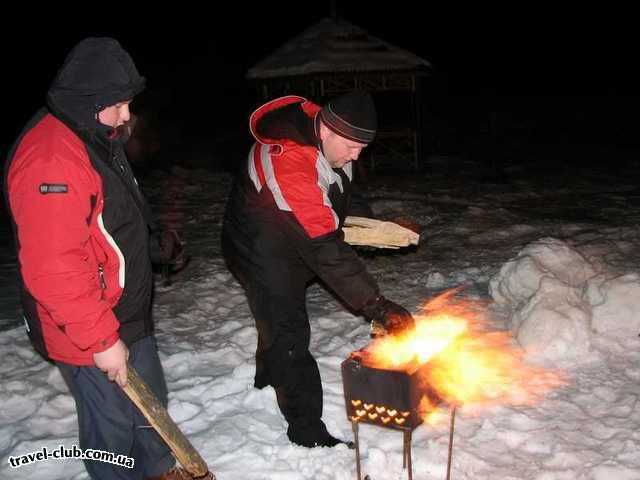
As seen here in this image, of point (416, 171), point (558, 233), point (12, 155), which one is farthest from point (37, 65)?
point (12, 155)

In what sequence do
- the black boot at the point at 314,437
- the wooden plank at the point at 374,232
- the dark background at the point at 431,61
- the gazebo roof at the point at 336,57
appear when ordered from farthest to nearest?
the dark background at the point at 431,61 < the gazebo roof at the point at 336,57 < the wooden plank at the point at 374,232 < the black boot at the point at 314,437

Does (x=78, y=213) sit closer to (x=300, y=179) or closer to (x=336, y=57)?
(x=300, y=179)

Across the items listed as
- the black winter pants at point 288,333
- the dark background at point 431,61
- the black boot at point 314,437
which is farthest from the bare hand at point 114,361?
the dark background at point 431,61

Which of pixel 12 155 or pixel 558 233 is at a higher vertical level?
pixel 12 155

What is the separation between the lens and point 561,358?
4.26m

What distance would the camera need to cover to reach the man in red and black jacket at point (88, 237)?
2.04 m

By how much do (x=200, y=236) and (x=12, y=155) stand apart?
6.27m

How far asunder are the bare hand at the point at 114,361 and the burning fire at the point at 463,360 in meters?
1.13

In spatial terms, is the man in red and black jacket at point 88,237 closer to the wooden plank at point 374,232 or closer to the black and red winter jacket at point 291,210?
the black and red winter jacket at point 291,210

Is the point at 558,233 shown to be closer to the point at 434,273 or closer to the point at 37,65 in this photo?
the point at 434,273

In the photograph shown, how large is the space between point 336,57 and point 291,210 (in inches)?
403

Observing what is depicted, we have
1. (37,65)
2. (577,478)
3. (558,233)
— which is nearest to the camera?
(577,478)

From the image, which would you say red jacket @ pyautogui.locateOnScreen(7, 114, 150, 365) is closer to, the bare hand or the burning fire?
the bare hand

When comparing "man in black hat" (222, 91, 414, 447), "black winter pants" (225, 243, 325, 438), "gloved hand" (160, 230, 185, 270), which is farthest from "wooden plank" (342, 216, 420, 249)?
"gloved hand" (160, 230, 185, 270)
